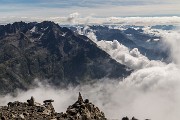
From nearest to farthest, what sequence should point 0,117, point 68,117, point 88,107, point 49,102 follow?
point 0,117 → point 68,117 → point 88,107 → point 49,102

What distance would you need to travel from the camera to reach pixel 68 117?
8669cm

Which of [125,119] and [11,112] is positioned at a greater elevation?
[11,112]

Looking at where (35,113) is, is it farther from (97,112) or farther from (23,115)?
(97,112)

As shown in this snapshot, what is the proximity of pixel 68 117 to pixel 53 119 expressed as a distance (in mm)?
6647

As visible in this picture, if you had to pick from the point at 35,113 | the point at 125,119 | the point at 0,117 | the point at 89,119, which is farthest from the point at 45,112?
the point at 125,119

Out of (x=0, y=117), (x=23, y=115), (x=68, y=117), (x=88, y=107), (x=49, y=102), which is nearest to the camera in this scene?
(x=0, y=117)

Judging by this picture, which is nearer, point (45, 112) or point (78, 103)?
point (45, 112)

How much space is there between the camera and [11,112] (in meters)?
83.2

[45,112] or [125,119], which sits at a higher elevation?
[45,112]

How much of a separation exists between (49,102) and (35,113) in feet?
74.5

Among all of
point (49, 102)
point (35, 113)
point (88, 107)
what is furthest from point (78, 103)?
point (35, 113)

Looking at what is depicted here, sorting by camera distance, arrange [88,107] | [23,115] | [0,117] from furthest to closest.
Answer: [88,107], [23,115], [0,117]

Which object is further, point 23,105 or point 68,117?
point 23,105

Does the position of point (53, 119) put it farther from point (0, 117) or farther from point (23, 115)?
point (0, 117)
